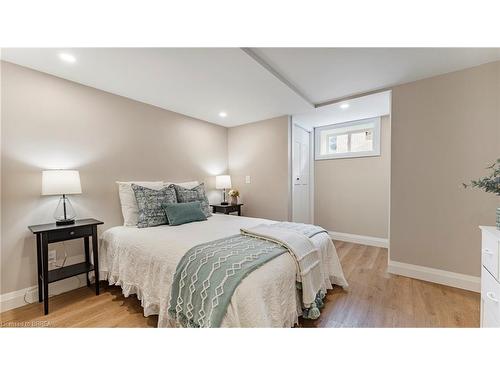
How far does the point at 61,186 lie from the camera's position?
1.89 m

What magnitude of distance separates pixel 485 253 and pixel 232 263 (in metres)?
1.60

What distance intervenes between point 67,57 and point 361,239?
182 inches

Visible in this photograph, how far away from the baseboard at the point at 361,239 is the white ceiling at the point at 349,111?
212 cm

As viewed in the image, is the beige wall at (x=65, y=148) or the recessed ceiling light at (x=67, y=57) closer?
the recessed ceiling light at (x=67, y=57)

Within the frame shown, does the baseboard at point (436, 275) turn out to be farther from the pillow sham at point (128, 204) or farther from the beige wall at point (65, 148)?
the beige wall at point (65, 148)

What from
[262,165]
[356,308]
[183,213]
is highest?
[262,165]

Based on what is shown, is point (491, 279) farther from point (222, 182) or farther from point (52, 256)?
point (52, 256)

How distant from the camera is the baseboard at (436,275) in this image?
2102 millimetres

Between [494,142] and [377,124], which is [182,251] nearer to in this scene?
[494,142]

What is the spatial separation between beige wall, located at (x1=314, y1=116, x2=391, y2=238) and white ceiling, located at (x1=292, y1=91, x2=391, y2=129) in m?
0.35

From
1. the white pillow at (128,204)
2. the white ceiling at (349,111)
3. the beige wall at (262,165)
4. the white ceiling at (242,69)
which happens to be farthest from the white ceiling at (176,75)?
the white pillow at (128,204)

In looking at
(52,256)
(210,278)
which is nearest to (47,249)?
(52,256)

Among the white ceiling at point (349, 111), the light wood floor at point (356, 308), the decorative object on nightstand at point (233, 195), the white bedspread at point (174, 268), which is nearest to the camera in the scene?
the white bedspread at point (174, 268)

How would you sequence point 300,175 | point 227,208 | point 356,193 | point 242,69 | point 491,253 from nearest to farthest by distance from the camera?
point 491,253 → point 242,69 → point 227,208 → point 356,193 → point 300,175
